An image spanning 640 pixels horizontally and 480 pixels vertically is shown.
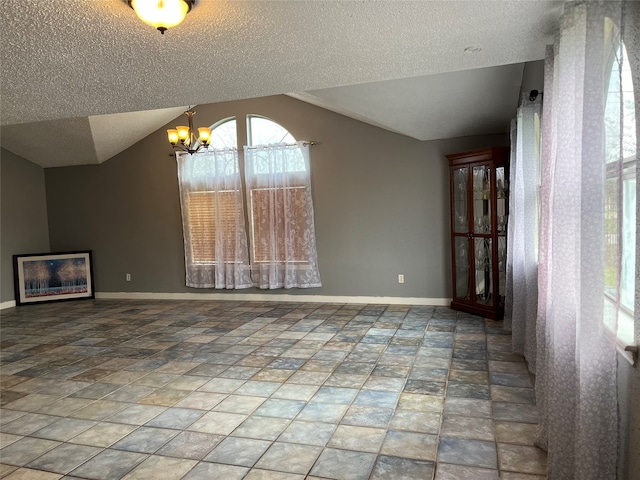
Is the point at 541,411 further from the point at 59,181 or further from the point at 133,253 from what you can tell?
the point at 59,181

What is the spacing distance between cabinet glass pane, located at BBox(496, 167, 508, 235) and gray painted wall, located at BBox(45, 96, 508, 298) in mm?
727

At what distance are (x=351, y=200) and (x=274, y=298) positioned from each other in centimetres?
183

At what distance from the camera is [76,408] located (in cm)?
306

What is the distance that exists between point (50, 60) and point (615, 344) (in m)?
3.25

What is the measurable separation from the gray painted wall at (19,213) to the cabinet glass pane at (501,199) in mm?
7192

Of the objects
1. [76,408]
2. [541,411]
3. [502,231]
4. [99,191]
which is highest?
[99,191]

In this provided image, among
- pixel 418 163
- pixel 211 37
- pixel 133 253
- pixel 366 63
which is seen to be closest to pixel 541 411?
pixel 366 63

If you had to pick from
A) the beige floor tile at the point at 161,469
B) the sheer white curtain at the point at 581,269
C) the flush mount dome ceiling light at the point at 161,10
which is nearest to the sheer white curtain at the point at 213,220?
the beige floor tile at the point at 161,469

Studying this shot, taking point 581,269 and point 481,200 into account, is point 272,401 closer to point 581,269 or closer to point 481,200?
point 581,269

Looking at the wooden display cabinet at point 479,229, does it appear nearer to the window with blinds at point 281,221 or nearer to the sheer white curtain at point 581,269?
the window with blinds at point 281,221

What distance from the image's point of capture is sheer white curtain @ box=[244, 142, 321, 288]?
612cm

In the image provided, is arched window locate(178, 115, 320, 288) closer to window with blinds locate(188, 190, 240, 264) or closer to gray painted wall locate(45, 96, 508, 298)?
window with blinds locate(188, 190, 240, 264)

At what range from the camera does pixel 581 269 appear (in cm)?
166

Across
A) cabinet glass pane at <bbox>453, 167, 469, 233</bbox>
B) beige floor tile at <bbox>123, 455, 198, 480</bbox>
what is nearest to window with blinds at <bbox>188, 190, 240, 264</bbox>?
cabinet glass pane at <bbox>453, 167, 469, 233</bbox>
